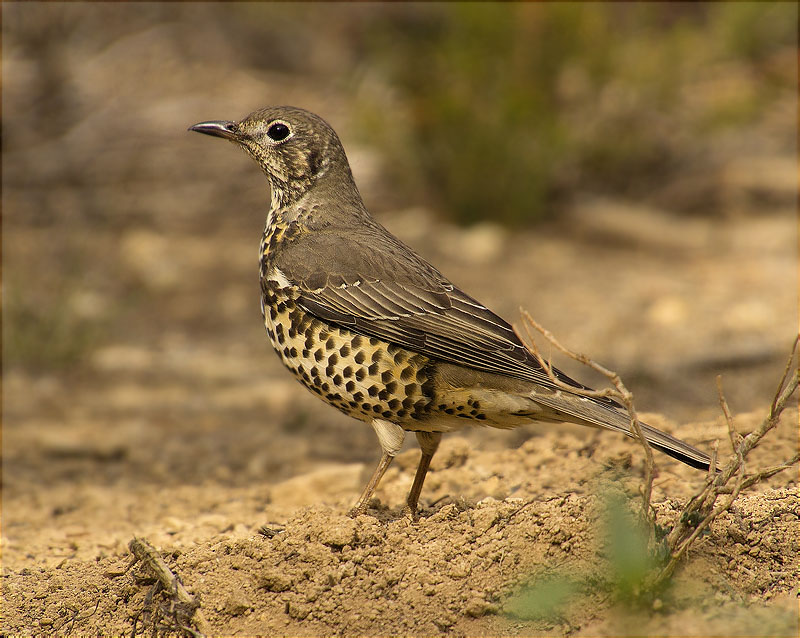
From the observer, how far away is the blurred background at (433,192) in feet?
25.8

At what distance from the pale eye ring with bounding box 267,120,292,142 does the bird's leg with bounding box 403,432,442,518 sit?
5.67ft

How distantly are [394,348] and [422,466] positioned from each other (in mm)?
633

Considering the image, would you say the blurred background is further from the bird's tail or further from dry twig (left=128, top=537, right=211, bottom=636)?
dry twig (left=128, top=537, right=211, bottom=636)

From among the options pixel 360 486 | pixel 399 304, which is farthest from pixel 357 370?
pixel 360 486

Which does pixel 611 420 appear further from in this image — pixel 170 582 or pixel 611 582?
pixel 170 582

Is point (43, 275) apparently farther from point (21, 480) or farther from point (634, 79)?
point (634, 79)

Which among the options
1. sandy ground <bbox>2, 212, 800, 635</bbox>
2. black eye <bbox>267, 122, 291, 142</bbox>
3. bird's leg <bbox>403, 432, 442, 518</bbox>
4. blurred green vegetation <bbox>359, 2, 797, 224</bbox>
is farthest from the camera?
blurred green vegetation <bbox>359, 2, 797, 224</bbox>

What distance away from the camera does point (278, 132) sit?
514 centimetres

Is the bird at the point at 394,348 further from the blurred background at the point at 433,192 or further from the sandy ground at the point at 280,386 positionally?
the blurred background at the point at 433,192

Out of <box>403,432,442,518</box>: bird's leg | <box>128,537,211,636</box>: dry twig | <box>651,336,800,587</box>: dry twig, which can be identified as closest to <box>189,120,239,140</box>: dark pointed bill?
<box>403,432,442,518</box>: bird's leg

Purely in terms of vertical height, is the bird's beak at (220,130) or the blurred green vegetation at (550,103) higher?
the blurred green vegetation at (550,103)

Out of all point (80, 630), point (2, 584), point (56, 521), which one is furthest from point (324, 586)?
point (56, 521)

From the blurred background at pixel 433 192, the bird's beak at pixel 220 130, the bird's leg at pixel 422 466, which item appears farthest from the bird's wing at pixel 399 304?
the blurred background at pixel 433 192

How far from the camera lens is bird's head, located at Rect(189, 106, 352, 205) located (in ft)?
16.8
